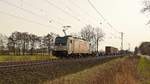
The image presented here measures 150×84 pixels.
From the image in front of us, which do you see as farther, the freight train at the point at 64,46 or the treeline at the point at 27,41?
the treeline at the point at 27,41

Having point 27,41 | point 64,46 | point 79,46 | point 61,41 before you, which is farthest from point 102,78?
point 27,41

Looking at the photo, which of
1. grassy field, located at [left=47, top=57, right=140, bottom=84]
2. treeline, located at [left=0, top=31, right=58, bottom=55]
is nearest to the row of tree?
treeline, located at [left=0, top=31, right=58, bottom=55]

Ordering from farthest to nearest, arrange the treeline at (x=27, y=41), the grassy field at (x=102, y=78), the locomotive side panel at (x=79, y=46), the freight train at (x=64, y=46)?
1. the treeline at (x=27, y=41)
2. the locomotive side panel at (x=79, y=46)
3. the freight train at (x=64, y=46)
4. the grassy field at (x=102, y=78)

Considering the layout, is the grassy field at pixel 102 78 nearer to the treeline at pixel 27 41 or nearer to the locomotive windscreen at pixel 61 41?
the locomotive windscreen at pixel 61 41

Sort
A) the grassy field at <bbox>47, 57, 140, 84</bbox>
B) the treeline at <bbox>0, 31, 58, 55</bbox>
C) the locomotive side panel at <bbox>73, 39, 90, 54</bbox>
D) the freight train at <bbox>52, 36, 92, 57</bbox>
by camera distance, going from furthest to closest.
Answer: the treeline at <bbox>0, 31, 58, 55</bbox>
the locomotive side panel at <bbox>73, 39, 90, 54</bbox>
the freight train at <bbox>52, 36, 92, 57</bbox>
the grassy field at <bbox>47, 57, 140, 84</bbox>

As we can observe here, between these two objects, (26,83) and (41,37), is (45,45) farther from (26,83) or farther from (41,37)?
(26,83)

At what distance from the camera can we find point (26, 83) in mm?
16047

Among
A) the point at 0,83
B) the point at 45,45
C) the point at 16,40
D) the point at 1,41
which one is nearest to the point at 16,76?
the point at 0,83

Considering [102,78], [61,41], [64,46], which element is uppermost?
[61,41]

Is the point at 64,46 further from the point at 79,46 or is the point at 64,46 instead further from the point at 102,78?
the point at 102,78

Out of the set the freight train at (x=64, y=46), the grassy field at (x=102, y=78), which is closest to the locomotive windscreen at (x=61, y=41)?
the freight train at (x=64, y=46)

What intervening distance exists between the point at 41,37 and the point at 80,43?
70778mm

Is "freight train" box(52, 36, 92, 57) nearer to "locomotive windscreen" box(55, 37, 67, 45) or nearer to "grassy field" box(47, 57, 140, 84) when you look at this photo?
"locomotive windscreen" box(55, 37, 67, 45)

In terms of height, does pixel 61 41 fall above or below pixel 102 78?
above
